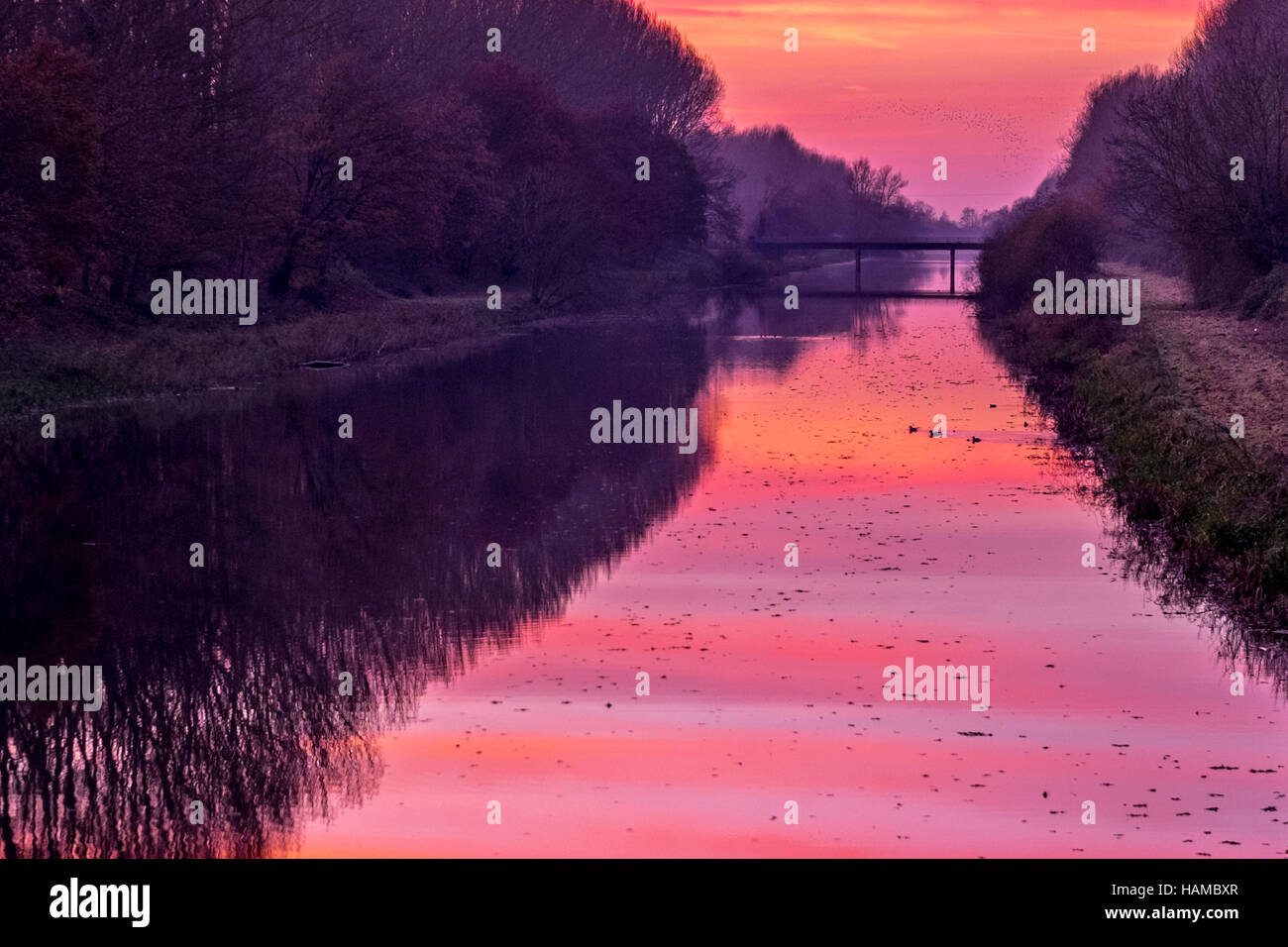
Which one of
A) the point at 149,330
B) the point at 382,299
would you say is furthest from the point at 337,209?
the point at 149,330

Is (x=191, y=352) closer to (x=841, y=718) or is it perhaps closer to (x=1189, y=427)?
(x=1189, y=427)

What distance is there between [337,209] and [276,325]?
430 inches

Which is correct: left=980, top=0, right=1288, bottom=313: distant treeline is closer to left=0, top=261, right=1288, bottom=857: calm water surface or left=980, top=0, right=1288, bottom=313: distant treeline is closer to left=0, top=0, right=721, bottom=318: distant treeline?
left=0, top=0, right=721, bottom=318: distant treeline

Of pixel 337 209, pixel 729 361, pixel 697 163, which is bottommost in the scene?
pixel 729 361

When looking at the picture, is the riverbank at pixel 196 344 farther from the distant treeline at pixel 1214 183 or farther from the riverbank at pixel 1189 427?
the distant treeline at pixel 1214 183

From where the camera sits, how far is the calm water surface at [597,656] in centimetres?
1029

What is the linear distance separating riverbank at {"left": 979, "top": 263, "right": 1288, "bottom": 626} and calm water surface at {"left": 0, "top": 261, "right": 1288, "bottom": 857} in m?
0.84

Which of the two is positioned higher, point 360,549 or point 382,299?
point 382,299

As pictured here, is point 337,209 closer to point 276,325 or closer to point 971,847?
point 276,325

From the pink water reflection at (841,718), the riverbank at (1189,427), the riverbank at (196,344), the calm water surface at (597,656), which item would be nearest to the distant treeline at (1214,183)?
the riverbank at (1189,427)

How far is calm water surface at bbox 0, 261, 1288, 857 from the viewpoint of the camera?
1029cm

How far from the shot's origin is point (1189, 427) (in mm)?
25422

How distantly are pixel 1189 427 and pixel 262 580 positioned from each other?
14800 millimetres

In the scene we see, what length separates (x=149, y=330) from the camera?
147 ft
